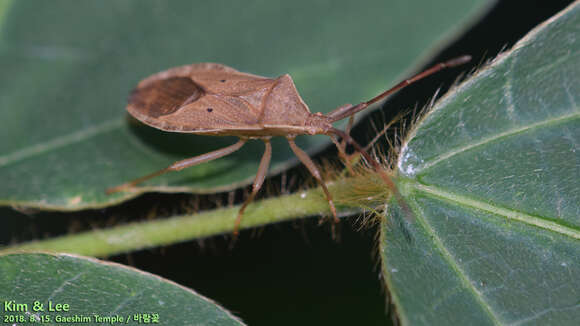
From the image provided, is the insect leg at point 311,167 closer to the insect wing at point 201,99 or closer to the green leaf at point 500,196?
the insect wing at point 201,99

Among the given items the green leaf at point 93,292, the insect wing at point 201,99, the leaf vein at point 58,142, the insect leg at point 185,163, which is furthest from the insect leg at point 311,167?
the leaf vein at point 58,142

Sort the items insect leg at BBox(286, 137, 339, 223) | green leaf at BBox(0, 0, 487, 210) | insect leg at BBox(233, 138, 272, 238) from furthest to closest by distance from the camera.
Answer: green leaf at BBox(0, 0, 487, 210) → insect leg at BBox(233, 138, 272, 238) → insect leg at BBox(286, 137, 339, 223)

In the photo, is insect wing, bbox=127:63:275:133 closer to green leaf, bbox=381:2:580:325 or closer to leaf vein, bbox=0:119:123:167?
leaf vein, bbox=0:119:123:167

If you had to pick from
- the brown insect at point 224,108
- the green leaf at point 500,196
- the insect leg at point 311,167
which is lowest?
the green leaf at point 500,196

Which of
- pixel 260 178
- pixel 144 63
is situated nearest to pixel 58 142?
pixel 144 63

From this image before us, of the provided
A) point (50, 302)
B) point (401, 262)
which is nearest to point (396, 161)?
point (401, 262)

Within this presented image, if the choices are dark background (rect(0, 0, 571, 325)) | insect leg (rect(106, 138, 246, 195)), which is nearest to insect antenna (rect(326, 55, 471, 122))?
dark background (rect(0, 0, 571, 325))

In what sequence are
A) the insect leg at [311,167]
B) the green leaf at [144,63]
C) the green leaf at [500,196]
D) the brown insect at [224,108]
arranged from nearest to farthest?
the green leaf at [500,196] → the insect leg at [311,167] → the green leaf at [144,63] → the brown insect at [224,108]
